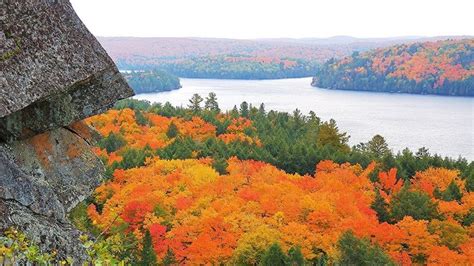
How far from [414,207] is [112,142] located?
45.8 meters

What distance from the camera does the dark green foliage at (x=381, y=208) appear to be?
46688 mm

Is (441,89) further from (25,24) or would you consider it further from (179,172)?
(25,24)

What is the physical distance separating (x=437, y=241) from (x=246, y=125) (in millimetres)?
57085

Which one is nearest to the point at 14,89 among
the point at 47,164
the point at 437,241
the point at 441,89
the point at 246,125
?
the point at 47,164

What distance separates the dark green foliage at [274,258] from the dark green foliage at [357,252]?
157 inches

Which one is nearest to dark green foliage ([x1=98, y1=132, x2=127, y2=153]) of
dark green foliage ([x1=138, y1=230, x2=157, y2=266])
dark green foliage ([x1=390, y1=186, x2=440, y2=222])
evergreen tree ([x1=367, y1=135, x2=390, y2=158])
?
evergreen tree ([x1=367, y1=135, x2=390, y2=158])

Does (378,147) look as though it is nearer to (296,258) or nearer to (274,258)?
(296,258)

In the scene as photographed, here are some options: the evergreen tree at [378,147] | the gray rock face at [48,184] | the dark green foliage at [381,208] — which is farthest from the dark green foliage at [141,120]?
the gray rock face at [48,184]

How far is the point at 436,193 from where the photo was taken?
5222cm

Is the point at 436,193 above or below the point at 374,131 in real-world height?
above

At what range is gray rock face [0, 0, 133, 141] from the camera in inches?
324

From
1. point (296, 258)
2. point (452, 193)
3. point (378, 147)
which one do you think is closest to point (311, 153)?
point (378, 147)

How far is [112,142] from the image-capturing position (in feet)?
254

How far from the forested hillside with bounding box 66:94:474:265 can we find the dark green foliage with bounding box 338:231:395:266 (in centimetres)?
6
